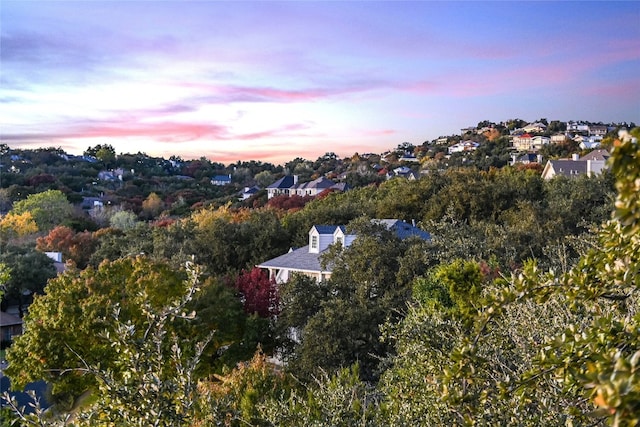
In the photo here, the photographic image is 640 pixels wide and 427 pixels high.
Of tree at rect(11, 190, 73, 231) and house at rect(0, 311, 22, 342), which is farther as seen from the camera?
tree at rect(11, 190, 73, 231)

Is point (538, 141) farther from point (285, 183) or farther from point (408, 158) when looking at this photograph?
point (285, 183)

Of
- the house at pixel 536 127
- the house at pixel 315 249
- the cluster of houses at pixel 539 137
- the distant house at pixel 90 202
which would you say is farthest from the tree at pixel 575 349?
the house at pixel 536 127

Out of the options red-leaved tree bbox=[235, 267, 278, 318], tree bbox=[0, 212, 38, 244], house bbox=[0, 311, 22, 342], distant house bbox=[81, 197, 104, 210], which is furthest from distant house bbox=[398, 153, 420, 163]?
red-leaved tree bbox=[235, 267, 278, 318]

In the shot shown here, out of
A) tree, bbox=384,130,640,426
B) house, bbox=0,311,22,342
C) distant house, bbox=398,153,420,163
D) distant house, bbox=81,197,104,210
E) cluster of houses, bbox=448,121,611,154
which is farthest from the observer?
distant house, bbox=398,153,420,163

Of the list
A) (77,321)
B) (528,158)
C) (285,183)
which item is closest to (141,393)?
(77,321)

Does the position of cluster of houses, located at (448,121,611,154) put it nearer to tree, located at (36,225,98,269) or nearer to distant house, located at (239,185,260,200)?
distant house, located at (239,185,260,200)

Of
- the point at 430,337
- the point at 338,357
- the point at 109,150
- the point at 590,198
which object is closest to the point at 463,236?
the point at 338,357

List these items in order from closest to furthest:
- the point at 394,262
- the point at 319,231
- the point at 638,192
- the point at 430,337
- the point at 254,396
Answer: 1. the point at 638,192
2. the point at 430,337
3. the point at 254,396
4. the point at 394,262
5. the point at 319,231

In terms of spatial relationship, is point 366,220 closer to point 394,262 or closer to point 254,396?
point 394,262
